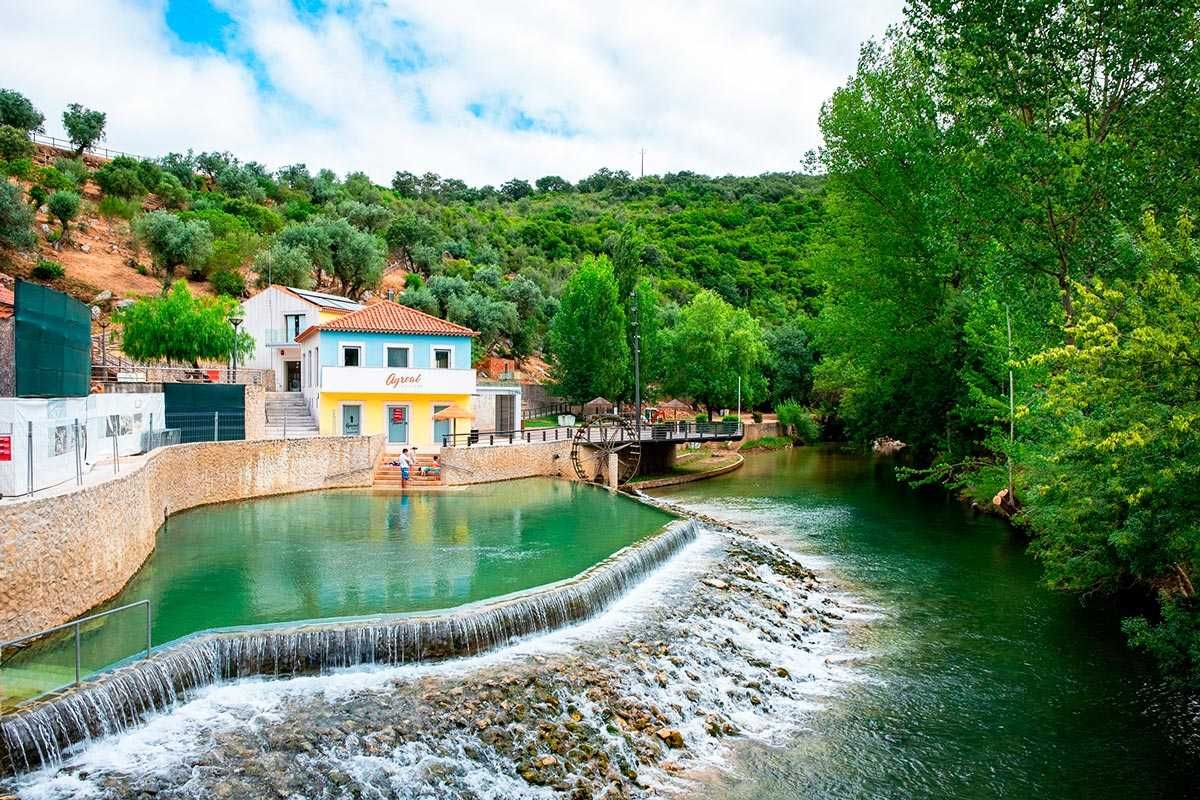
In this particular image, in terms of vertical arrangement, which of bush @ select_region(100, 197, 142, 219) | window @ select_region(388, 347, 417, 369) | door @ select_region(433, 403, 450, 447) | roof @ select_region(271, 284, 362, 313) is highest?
bush @ select_region(100, 197, 142, 219)

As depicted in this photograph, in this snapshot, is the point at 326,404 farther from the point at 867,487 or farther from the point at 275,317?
the point at 867,487

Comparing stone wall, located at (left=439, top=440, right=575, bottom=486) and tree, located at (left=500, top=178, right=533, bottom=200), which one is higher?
tree, located at (left=500, top=178, right=533, bottom=200)

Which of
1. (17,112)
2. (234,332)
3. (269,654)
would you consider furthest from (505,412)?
(17,112)

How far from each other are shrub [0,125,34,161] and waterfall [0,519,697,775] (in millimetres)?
65989

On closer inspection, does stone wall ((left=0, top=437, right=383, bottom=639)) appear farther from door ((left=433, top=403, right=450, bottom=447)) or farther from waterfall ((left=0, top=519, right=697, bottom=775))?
door ((left=433, top=403, right=450, bottom=447))

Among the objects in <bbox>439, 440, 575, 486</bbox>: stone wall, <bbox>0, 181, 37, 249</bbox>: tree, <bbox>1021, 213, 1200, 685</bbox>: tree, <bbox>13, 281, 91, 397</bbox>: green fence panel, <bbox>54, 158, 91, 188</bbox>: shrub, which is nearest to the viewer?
<bbox>1021, 213, 1200, 685</bbox>: tree

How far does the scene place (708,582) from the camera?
18016mm

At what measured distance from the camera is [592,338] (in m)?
48.4

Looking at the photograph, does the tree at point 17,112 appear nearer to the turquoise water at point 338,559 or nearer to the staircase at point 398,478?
the staircase at point 398,478

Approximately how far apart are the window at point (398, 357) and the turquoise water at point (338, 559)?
8571 millimetres

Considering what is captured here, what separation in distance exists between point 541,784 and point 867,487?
3004cm

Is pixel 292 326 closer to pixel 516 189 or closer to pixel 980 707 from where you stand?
pixel 980 707

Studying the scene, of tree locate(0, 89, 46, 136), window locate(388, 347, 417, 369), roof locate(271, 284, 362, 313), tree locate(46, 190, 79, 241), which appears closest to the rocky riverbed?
window locate(388, 347, 417, 369)

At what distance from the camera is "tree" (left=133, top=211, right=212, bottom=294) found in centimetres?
5528
